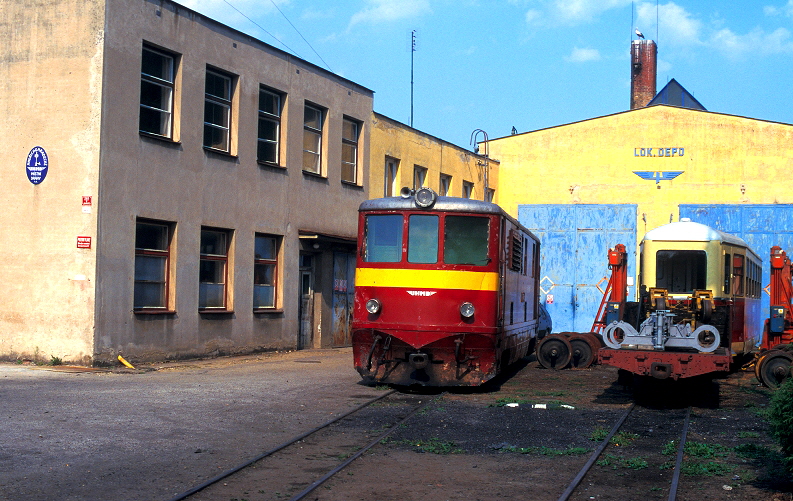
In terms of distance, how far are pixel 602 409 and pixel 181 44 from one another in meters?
11.4

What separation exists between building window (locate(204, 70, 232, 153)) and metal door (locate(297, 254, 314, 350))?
14.0 feet

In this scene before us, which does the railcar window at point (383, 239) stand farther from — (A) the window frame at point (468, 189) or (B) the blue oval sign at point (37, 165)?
(A) the window frame at point (468, 189)

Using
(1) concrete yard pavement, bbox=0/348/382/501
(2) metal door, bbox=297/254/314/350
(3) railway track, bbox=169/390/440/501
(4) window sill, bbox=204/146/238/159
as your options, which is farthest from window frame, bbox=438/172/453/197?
(3) railway track, bbox=169/390/440/501

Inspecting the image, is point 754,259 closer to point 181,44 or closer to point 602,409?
point 602,409

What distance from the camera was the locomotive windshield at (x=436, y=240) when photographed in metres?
14.1

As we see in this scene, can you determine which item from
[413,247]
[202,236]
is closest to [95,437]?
[413,247]

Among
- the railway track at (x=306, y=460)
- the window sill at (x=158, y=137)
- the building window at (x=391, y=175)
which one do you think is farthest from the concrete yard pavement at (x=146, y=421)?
the building window at (x=391, y=175)

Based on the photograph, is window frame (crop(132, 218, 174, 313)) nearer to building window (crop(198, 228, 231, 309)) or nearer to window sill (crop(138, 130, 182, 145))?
building window (crop(198, 228, 231, 309))

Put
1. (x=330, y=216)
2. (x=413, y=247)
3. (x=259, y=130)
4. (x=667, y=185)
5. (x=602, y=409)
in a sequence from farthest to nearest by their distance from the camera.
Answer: (x=667, y=185)
(x=330, y=216)
(x=259, y=130)
(x=413, y=247)
(x=602, y=409)

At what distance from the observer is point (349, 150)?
84.3 ft

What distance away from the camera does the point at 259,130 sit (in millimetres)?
21641

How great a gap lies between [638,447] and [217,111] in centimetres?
1328

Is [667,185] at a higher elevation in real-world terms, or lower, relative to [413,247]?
higher

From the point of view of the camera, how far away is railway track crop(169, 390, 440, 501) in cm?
727
